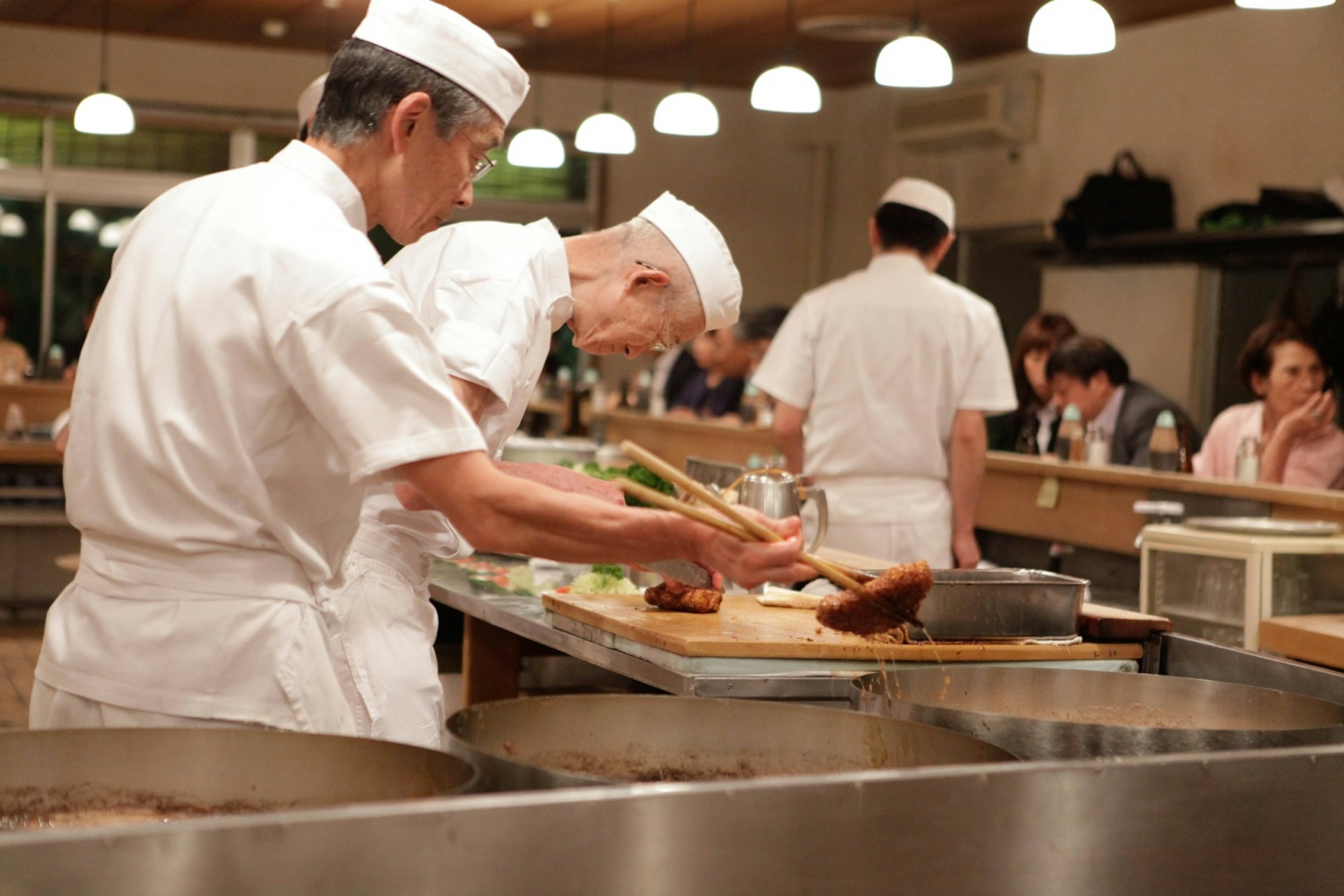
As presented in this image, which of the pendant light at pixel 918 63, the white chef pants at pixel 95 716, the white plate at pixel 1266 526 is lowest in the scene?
the white chef pants at pixel 95 716

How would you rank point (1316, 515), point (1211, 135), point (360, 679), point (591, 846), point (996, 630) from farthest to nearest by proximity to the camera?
point (1211, 135)
point (1316, 515)
point (996, 630)
point (360, 679)
point (591, 846)

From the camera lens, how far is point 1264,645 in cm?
297

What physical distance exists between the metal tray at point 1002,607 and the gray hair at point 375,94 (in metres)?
0.95

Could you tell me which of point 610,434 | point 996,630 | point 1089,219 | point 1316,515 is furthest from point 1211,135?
point 996,630

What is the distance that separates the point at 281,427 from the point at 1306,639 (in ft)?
7.03

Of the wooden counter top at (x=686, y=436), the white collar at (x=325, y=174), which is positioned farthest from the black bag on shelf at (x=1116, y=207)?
the white collar at (x=325, y=174)

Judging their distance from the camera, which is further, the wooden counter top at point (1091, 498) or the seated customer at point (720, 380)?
the seated customer at point (720, 380)

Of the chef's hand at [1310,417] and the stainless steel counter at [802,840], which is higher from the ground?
the chef's hand at [1310,417]

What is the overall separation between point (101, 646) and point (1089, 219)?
23.3ft

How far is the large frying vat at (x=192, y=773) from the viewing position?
1244 millimetres

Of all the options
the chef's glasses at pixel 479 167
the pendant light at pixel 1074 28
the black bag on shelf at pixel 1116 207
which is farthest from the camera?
the black bag on shelf at pixel 1116 207

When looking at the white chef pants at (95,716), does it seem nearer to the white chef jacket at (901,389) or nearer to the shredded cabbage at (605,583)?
the shredded cabbage at (605,583)

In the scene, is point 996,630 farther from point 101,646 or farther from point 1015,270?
point 1015,270

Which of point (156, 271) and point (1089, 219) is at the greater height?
point (1089, 219)
